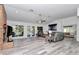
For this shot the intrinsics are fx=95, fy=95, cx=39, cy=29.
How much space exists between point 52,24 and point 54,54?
0.92 metres

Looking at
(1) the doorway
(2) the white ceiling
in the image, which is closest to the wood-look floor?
(1) the doorway

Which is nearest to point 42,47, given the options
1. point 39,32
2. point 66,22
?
point 39,32

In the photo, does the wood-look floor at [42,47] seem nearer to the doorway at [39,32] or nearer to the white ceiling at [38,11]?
the doorway at [39,32]

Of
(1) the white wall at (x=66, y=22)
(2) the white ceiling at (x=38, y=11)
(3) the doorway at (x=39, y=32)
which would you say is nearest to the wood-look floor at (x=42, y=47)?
(3) the doorway at (x=39, y=32)

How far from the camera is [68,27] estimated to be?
3.03m

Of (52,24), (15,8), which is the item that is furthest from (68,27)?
(15,8)

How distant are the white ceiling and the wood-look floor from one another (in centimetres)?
66

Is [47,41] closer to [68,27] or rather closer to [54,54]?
[54,54]

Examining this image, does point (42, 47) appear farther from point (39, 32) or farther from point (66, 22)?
point (66, 22)

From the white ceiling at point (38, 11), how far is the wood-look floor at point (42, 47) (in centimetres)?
66

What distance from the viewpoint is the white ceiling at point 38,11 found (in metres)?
2.84

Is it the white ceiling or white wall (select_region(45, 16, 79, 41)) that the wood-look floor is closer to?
white wall (select_region(45, 16, 79, 41))

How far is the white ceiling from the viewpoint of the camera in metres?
2.84

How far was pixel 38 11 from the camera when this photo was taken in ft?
9.65
